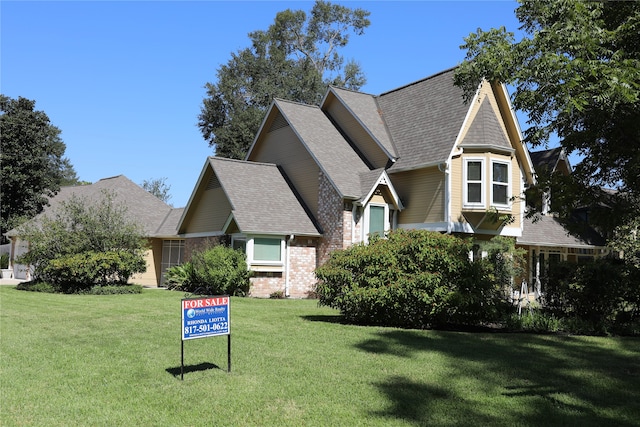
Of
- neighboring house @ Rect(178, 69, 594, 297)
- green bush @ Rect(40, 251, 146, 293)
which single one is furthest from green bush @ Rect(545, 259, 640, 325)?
green bush @ Rect(40, 251, 146, 293)

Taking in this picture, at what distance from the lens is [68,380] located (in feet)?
26.0

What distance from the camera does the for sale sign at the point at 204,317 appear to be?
8156 millimetres

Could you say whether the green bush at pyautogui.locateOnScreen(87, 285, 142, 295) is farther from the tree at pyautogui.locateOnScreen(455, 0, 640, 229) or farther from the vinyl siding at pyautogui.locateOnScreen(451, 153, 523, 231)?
the tree at pyautogui.locateOnScreen(455, 0, 640, 229)

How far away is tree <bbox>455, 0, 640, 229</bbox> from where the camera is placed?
8.33m

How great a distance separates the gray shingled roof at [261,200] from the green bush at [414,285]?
9.70 meters

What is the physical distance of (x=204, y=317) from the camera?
27.6ft

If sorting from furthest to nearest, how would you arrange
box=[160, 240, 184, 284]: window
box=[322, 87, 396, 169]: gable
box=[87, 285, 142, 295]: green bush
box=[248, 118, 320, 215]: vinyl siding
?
box=[160, 240, 184, 284]: window < box=[322, 87, 396, 169]: gable < box=[248, 118, 320, 215]: vinyl siding < box=[87, 285, 142, 295]: green bush

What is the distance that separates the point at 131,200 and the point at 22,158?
23.3ft

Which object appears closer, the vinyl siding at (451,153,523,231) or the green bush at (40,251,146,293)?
the green bush at (40,251,146,293)

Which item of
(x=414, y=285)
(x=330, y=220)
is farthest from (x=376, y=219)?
(x=414, y=285)

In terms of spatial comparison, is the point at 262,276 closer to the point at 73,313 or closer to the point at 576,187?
the point at 73,313

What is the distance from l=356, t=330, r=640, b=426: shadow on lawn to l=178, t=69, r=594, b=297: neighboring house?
11.5m

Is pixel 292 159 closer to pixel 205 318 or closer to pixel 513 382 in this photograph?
pixel 205 318

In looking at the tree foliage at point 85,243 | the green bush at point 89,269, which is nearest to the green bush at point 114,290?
the green bush at point 89,269
